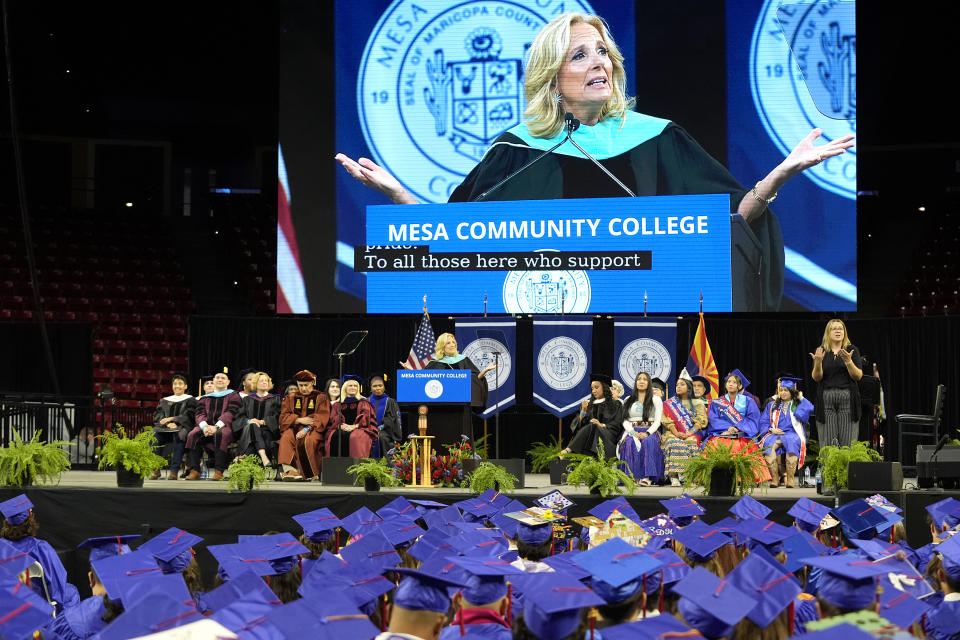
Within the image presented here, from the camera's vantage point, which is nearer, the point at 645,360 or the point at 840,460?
the point at 840,460

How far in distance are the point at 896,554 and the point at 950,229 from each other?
1616cm

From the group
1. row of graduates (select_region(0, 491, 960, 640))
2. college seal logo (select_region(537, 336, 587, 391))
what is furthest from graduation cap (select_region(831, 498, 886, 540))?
college seal logo (select_region(537, 336, 587, 391))

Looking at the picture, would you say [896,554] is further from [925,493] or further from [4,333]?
[4,333]

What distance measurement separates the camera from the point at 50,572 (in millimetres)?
6406

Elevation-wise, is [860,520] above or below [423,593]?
below

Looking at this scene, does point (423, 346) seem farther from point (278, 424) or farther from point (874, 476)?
point (874, 476)

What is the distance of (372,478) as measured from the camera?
31.8 feet

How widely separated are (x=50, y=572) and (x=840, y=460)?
619cm

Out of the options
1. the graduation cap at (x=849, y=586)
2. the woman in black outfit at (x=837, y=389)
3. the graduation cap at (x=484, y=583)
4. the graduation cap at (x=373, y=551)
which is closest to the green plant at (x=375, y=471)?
the graduation cap at (x=373, y=551)

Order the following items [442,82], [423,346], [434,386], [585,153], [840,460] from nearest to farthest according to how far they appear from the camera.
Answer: [840,460] → [434,386] → [423,346] → [585,153] → [442,82]

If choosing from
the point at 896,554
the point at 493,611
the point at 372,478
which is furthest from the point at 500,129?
the point at 493,611

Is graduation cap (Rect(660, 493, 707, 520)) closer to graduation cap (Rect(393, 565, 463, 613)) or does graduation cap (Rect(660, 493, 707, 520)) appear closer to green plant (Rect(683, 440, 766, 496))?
green plant (Rect(683, 440, 766, 496))

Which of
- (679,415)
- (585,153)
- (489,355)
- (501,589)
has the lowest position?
Result: (501,589)

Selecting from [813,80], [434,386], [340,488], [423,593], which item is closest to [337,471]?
[340,488]
